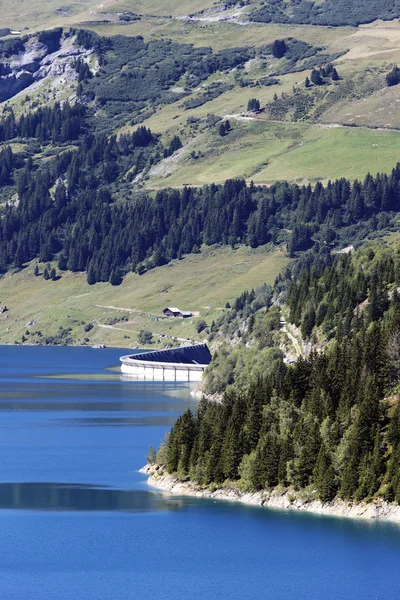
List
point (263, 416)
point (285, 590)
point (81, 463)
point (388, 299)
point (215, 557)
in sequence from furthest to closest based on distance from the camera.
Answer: point (388, 299), point (81, 463), point (263, 416), point (215, 557), point (285, 590)

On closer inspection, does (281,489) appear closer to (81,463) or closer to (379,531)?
(379,531)

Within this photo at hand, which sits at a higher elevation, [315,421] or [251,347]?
[315,421]

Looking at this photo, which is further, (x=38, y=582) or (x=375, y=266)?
(x=375, y=266)

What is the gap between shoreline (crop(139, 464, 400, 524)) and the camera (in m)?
99.6

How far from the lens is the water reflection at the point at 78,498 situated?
112 m

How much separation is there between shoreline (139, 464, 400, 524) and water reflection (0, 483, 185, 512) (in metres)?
1.77

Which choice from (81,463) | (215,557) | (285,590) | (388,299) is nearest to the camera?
(285,590)

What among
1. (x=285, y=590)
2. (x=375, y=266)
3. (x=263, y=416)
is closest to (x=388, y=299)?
(x=375, y=266)

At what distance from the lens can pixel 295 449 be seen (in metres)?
106

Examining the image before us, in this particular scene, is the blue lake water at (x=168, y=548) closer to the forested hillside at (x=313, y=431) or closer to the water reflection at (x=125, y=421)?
the forested hillside at (x=313, y=431)

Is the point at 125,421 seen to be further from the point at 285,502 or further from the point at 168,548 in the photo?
the point at 168,548

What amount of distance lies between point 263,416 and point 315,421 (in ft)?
19.9

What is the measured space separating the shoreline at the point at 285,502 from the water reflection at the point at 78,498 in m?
1.77

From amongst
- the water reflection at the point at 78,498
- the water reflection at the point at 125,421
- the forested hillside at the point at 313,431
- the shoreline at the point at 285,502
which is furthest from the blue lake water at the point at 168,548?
the water reflection at the point at 125,421
